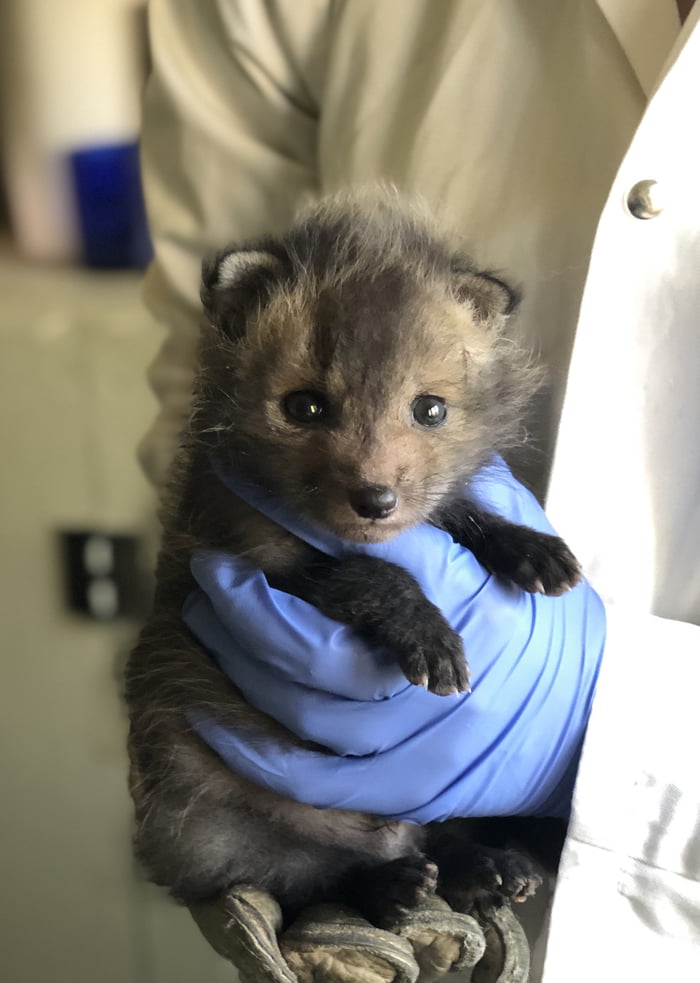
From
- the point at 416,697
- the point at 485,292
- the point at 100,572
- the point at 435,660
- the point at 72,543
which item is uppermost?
the point at 485,292

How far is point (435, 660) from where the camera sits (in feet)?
3.90

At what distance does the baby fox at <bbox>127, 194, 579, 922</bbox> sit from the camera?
3.78 ft

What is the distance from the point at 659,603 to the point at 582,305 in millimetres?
532

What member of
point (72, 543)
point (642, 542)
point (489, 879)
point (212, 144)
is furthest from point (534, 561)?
point (72, 543)

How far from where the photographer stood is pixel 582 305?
1.31m

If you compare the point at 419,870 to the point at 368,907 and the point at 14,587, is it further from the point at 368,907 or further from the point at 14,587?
the point at 14,587

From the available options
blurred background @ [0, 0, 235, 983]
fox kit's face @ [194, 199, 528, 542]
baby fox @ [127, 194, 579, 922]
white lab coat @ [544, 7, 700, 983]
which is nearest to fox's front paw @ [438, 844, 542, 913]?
baby fox @ [127, 194, 579, 922]

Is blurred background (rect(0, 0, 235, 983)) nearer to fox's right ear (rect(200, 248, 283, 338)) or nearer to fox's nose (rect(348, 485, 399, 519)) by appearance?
fox's right ear (rect(200, 248, 283, 338))

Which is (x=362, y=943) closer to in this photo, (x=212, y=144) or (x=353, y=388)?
(x=353, y=388)

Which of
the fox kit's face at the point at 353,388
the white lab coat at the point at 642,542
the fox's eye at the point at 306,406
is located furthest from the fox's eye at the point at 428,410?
the white lab coat at the point at 642,542

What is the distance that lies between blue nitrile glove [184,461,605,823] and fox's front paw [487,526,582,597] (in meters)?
0.03

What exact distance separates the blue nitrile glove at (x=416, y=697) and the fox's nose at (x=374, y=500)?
0.21 meters

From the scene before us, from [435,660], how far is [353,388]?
402 millimetres

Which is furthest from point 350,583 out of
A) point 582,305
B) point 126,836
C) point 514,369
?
point 126,836
